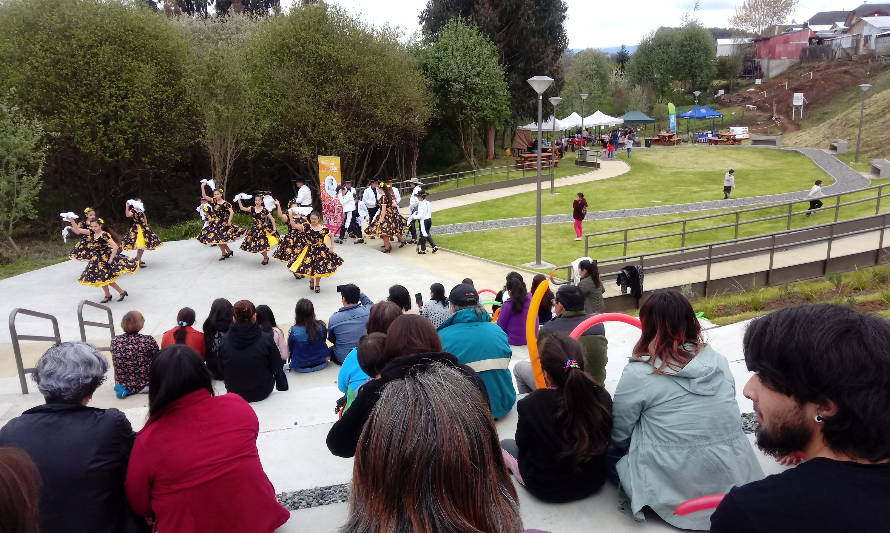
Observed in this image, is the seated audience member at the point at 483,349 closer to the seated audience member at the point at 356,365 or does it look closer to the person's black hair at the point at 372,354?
the seated audience member at the point at 356,365

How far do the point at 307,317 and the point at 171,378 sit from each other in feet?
13.5

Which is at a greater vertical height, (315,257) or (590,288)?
(590,288)

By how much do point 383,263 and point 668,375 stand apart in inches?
424

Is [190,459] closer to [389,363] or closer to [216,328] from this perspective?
[389,363]

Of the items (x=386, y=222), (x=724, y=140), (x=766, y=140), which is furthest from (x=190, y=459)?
(x=724, y=140)

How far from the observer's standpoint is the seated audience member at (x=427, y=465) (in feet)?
4.71

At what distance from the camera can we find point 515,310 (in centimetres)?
689

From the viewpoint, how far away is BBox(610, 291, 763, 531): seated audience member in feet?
10.3

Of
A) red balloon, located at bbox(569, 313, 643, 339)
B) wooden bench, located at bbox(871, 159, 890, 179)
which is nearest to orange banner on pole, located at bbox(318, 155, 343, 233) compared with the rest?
red balloon, located at bbox(569, 313, 643, 339)

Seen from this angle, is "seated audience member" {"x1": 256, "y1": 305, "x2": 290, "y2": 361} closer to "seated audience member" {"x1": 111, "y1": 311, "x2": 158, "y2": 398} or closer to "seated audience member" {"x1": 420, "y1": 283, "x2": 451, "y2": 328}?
"seated audience member" {"x1": 111, "y1": 311, "x2": 158, "y2": 398}

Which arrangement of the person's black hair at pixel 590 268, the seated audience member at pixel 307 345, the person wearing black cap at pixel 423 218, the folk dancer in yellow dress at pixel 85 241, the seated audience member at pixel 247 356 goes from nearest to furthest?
the seated audience member at pixel 247 356 → the seated audience member at pixel 307 345 → the person's black hair at pixel 590 268 → the folk dancer in yellow dress at pixel 85 241 → the person wearing black cap at pixel 423 218

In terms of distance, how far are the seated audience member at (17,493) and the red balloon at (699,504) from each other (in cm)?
281

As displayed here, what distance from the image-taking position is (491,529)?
4.96 ft

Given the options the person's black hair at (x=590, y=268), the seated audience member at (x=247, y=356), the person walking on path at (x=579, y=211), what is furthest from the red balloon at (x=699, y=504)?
the person walking on path at (x=579, y=211)
